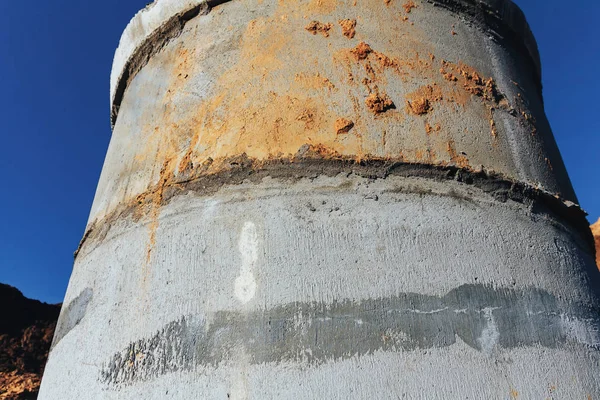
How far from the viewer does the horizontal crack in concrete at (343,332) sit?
148 cm

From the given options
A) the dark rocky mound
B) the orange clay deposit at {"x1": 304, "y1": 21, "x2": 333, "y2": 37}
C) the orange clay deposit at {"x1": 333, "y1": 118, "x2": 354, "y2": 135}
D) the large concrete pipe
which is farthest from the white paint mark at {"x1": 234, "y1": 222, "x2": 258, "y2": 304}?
the dark rocky mound

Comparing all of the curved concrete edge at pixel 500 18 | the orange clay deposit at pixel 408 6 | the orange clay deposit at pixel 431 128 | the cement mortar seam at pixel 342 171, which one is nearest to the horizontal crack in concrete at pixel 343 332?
the cement mortar seam at pixel 342 171

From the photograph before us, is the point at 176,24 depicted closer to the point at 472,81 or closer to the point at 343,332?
the point at 472,81

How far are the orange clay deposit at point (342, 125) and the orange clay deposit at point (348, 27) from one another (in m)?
0.44

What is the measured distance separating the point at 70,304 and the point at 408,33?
1759 millimetres

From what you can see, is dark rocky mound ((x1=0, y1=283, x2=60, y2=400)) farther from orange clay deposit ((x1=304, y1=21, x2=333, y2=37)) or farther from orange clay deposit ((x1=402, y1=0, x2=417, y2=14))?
orange clay deposit ((x1=402, y1=0, x2=417, y2=14))

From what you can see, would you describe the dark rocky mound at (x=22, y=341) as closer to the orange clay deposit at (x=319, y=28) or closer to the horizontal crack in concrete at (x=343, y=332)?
the horizontal crack in concrete at (x=343, y=332)

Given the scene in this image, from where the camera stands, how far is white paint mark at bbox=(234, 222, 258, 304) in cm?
157

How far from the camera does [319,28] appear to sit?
2092 mm

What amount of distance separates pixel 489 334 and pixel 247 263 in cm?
77

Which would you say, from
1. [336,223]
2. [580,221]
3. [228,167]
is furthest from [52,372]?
[580,221]

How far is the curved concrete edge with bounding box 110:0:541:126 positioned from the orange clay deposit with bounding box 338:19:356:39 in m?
0.41

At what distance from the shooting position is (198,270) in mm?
1659

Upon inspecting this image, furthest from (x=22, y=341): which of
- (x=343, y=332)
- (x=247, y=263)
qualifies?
(x=343, y=332)
